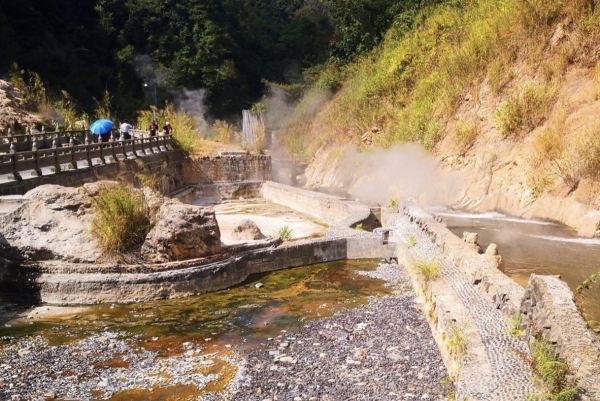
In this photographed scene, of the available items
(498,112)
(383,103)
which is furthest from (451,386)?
(383,103)

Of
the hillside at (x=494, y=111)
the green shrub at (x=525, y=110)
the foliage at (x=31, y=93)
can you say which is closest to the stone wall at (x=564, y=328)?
the hillside at (x=494, y=111)

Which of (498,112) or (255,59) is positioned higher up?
(255,59)

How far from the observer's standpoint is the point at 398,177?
20.3 meters

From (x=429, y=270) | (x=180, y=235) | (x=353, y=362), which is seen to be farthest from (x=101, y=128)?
(x=353, y=362)

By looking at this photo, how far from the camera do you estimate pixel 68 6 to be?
121 ft

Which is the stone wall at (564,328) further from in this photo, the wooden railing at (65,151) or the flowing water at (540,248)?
the wooden railing at (65,151)

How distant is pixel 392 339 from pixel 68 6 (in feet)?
125

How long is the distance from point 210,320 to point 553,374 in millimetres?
5148

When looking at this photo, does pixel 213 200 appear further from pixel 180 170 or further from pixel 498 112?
pixel 498 112

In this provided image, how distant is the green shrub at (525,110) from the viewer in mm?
16766

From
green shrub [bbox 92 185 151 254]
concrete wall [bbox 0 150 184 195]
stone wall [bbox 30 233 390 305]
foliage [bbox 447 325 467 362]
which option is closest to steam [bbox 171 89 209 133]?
concrete wall [bbox 0 150 184 195]

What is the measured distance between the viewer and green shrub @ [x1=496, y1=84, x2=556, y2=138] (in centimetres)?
1677

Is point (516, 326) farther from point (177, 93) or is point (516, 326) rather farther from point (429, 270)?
point (177, 93)

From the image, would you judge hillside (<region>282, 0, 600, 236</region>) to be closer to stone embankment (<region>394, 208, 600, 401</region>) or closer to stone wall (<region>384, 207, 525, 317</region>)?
stone wall (<region>384, 207, 525, 317</region>)
